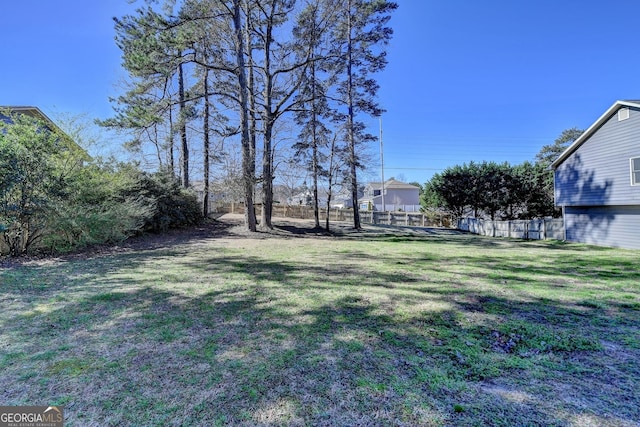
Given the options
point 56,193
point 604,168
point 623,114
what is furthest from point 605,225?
point 56,193

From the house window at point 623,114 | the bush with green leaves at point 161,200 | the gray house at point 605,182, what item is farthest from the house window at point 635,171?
the bush with green leaves at point 161,200

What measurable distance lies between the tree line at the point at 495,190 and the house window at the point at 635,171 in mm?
10029

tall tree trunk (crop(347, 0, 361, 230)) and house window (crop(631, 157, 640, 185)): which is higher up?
tall tree trunk (crop(347, 0, 361, 230))

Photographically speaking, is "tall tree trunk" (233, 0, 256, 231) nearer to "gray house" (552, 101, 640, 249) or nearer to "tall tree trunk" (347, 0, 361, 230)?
"tall tree trunk" (347, 0, 361, 230)

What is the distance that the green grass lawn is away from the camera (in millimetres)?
1764

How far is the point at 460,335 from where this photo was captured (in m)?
2.82

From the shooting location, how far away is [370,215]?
24.1m

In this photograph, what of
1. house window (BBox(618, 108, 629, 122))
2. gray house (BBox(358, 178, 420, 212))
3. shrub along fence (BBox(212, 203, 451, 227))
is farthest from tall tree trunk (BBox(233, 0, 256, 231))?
gray house (BBox(358, 178, 420, 212))

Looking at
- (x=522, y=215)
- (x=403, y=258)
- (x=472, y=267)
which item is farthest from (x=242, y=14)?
(x=522, y=215)

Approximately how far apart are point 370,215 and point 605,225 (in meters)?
14.7

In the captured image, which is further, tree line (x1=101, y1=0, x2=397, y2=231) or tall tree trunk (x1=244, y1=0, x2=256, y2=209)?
tall tree trunk (x1=244, y1=0, x2=256, y2=209)

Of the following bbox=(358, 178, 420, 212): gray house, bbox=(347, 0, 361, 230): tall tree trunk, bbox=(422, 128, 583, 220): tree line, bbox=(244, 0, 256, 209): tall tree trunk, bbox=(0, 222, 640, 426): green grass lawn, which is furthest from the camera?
bbox=(358, 178, 420, 212): gray house

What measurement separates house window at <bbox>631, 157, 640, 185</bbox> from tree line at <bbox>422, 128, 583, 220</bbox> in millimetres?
10029

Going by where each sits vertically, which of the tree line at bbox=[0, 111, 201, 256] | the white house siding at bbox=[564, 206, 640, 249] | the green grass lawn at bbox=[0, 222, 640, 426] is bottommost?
the green grass lawn at bbox=[0, 222, 640, 426]
